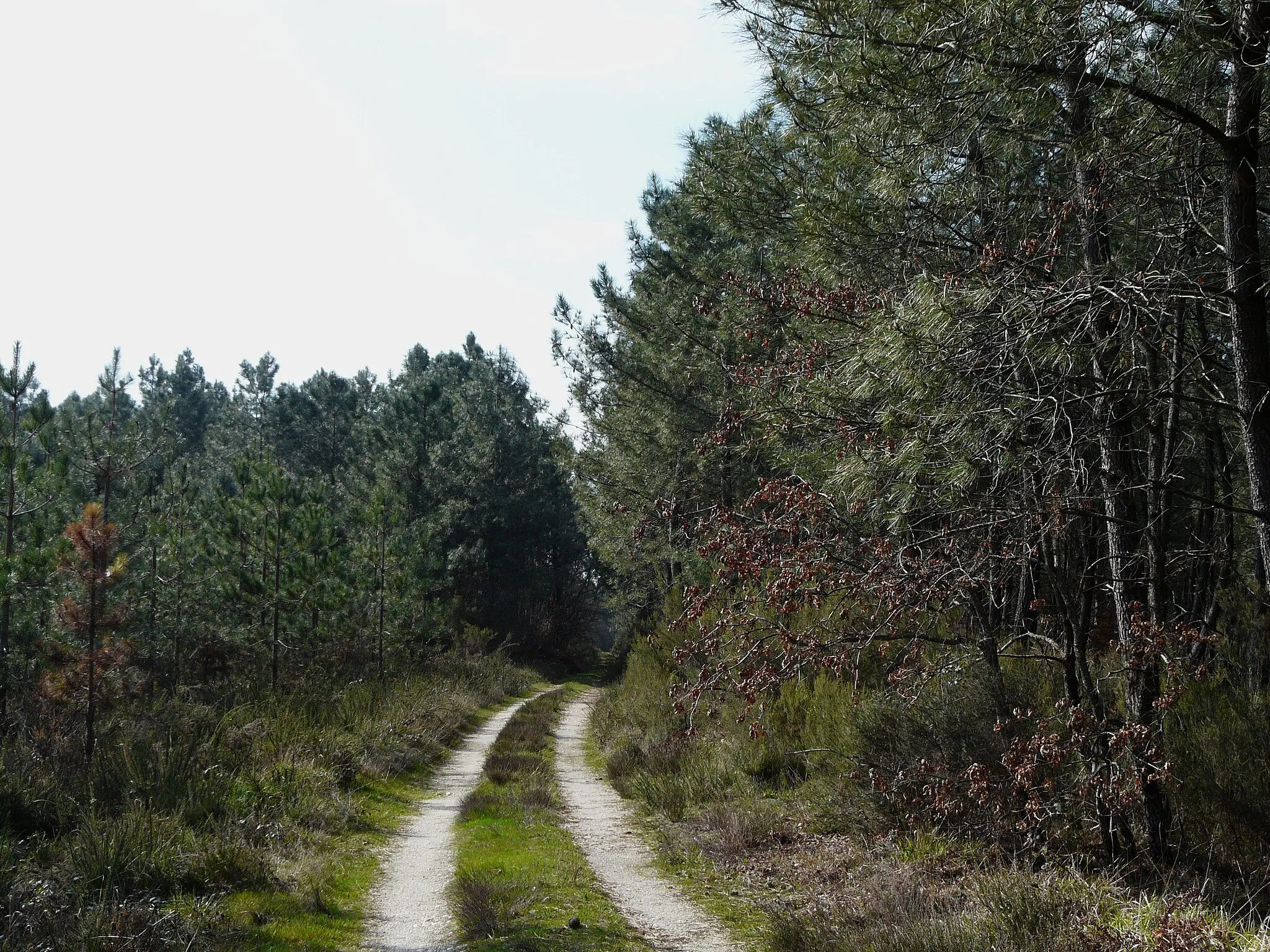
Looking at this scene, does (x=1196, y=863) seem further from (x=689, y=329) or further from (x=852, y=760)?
(x=689, y=329)

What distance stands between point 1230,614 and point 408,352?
53018 mm

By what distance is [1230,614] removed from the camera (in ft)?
25.4

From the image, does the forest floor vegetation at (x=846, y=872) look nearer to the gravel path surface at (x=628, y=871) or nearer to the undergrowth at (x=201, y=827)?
the gravel path surface at (x=628, y=871)

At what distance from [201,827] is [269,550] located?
1035 cm

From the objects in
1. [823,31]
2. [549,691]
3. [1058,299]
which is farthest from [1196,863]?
[549,691]

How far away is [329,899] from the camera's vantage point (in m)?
7.40

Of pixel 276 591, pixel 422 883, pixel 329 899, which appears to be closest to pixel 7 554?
pixel 276 591

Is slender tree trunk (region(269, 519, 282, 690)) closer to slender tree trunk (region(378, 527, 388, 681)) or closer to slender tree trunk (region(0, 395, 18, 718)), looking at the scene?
slender tree trunk (region(378, 527, 388, 681))

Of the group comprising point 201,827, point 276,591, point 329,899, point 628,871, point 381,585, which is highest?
point 381,585

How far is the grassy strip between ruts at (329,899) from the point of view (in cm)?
628

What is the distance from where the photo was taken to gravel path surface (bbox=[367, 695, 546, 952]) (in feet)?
21.2

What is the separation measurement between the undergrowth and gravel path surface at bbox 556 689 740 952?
82.3 inches

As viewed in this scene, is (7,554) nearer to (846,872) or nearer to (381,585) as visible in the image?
(381,585)

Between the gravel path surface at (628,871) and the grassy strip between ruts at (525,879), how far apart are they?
Answer: 0.53 ft
